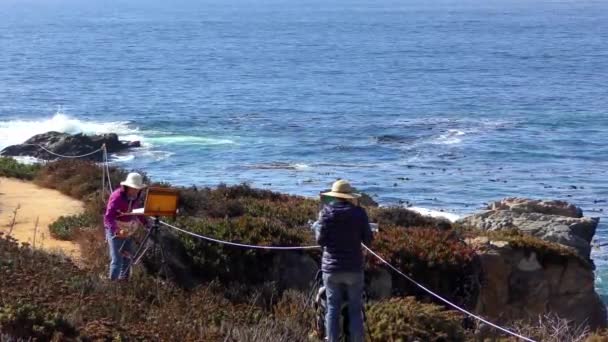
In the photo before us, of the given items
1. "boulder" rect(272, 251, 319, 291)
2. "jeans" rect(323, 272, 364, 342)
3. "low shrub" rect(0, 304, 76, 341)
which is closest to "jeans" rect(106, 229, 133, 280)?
"boulder" rect(272, 251, 319, 291)

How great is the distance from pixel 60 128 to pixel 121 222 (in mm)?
41933

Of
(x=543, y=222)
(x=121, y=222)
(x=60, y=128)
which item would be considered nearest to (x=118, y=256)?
(x=121, y=222)

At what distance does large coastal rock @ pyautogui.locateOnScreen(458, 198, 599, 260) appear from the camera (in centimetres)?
2394

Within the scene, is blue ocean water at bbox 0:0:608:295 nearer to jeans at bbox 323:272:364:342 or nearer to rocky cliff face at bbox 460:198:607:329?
rocky cliff face at bbox 460:198:607:329

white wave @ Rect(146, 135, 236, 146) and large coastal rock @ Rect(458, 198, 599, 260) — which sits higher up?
large coastal rock @ Rect(458, 198, 599, 260)

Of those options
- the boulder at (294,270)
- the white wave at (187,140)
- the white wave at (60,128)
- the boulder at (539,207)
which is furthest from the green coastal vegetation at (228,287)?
the white wave at (60,128)

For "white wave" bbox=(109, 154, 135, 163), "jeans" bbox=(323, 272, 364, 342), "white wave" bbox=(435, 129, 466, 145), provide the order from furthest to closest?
1. "white wave" bbox=(435, 129, 466, 145)
2. "white wave" bbox=(109, 154, 135, 163)
3. "jeans" bbox=(323, 272, 364, 342)

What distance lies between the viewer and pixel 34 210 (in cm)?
2042

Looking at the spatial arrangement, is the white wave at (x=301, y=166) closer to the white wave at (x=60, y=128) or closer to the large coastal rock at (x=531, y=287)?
the white wave at (x=60, y=128)

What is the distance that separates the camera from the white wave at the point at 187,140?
51594 millimetres

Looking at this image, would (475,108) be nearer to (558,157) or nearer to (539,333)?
(558,157)

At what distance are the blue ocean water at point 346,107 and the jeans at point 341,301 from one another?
18.6m

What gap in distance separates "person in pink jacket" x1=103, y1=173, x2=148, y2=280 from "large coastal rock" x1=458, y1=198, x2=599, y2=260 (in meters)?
12.3

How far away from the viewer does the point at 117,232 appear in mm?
13102
